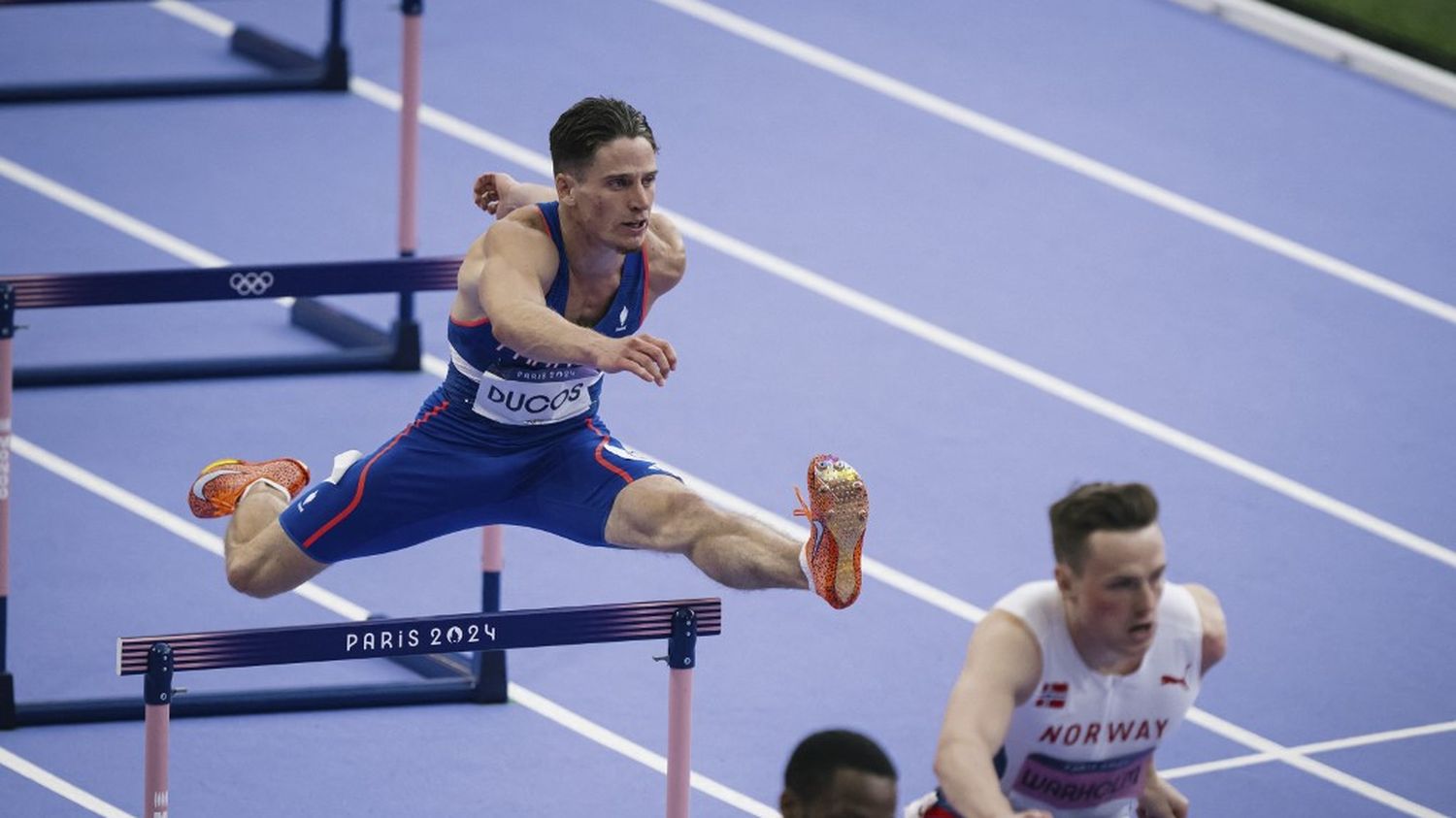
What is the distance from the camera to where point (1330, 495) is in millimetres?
10219

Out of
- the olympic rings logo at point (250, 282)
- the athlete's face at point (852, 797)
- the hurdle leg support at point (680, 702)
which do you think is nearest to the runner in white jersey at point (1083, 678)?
the athlete's face at point (852, 797)

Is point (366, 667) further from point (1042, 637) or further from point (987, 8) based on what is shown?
point (987, 8)

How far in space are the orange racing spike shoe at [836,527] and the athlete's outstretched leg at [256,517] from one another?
1.64 meters

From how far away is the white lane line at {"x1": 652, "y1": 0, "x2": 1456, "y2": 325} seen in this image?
11.9 metres

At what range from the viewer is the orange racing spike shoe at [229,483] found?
27.3ft

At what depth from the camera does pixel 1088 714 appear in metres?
5.79

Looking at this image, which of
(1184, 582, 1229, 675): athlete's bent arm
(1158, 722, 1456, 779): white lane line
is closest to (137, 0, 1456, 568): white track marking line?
(1158, 722, 1456, 779): white lane line

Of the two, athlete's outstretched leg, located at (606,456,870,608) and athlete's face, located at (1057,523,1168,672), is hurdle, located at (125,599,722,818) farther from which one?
athlete's face, located at (1057,523,1168,672)

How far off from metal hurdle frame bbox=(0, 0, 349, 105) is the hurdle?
6294 millimetres

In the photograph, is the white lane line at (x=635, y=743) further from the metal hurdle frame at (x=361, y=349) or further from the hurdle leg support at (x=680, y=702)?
the hurdle leg support at (x=680, y=702)

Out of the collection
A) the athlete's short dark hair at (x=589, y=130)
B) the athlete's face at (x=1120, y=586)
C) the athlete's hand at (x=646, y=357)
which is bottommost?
the athlete's face at (x=1120, y=586)

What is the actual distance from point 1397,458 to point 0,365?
547cm

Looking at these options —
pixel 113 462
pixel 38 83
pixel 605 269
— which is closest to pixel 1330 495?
pixel 605 269

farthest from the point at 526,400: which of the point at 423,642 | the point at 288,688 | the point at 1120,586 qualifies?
the point at 1120,586
